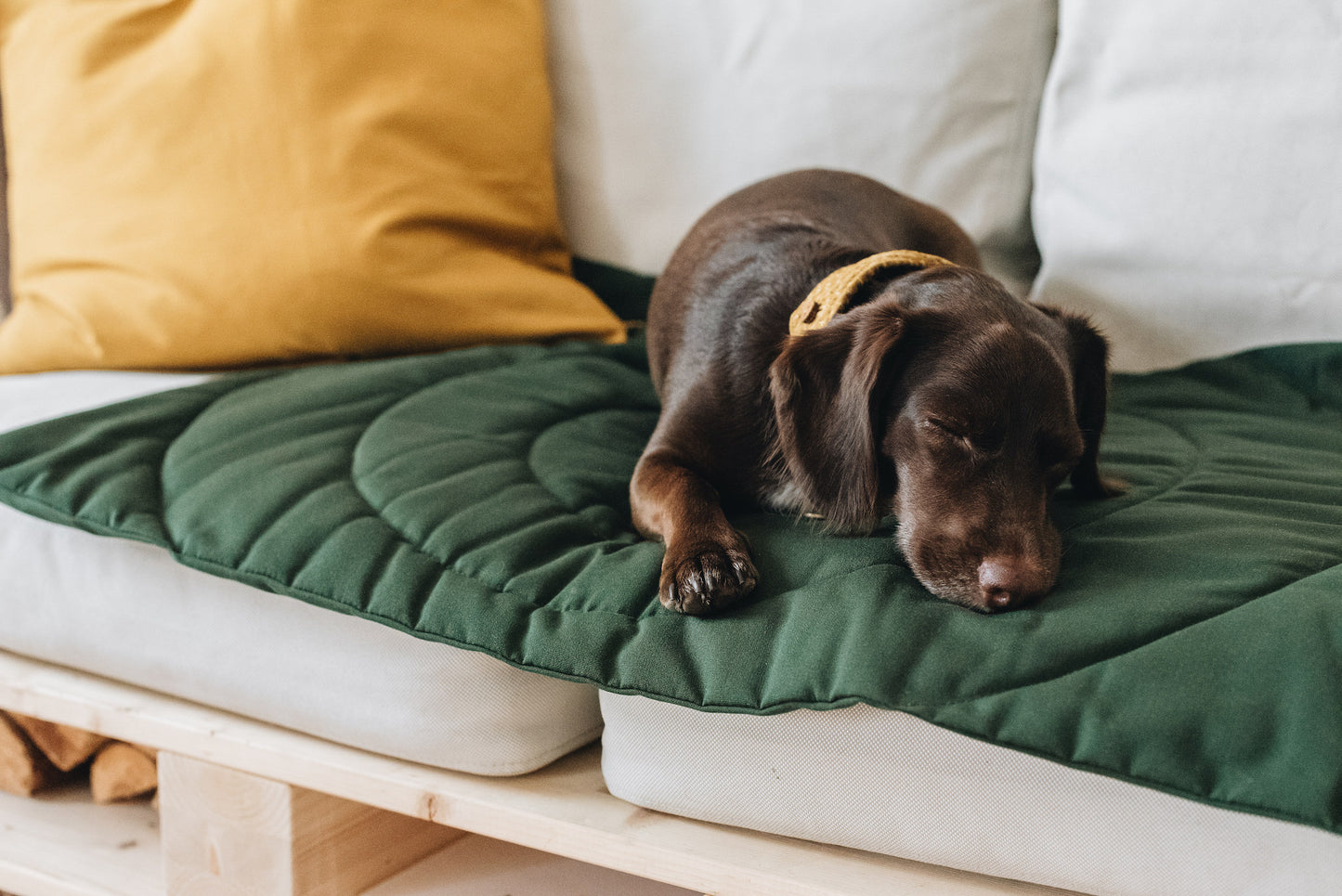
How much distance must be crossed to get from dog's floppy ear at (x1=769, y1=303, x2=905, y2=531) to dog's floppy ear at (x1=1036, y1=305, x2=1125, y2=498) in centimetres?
26

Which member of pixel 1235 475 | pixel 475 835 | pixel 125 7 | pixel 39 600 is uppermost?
pixel 125 7

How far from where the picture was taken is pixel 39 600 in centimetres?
136

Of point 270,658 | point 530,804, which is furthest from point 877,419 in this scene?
point 270,658

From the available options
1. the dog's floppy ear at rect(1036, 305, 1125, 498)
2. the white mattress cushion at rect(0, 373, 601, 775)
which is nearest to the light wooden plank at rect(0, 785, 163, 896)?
the white mattress cushion at rect(0, 373, 601, 775)

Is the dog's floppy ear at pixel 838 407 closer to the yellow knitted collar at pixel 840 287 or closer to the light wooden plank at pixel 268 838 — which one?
the yellow knitted collar at pixel 840 287

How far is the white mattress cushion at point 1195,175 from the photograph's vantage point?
64.7 inches

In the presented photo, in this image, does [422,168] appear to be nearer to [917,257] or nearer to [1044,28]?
[917,257]

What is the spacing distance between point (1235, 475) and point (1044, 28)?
102 cm

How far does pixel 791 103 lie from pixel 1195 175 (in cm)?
71

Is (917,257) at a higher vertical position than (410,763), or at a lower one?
higher

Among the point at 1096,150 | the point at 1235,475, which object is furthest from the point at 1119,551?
the point at 1096,150

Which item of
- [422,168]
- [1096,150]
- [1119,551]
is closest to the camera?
[1119,551]

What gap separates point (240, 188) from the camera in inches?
72.6

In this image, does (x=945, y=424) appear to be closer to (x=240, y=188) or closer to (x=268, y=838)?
(x=268, y=838)
